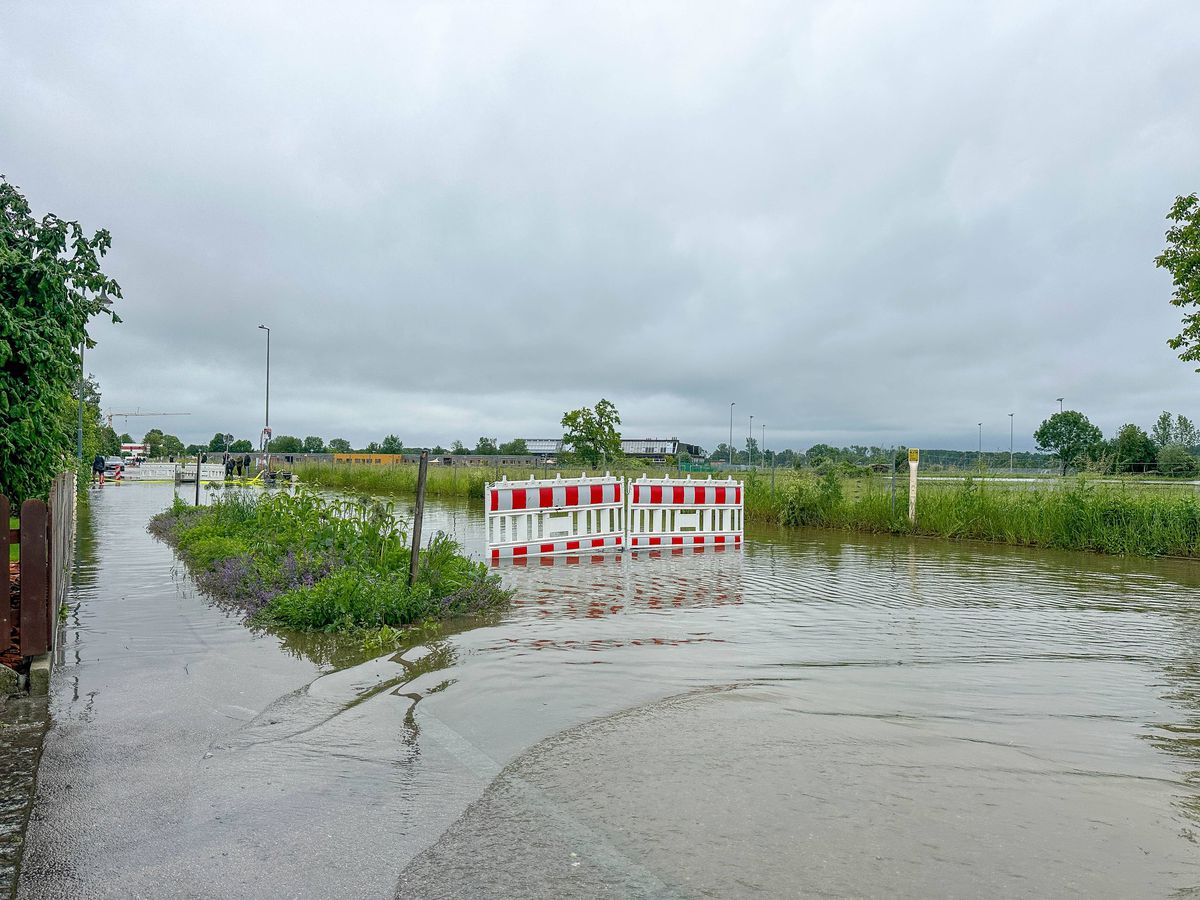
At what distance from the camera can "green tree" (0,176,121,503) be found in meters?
7.57

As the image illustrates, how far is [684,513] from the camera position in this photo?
18.2 m

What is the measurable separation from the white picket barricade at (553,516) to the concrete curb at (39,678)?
8205 millimetres

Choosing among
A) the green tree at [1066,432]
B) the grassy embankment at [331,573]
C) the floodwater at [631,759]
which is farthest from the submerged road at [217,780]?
the green tree at [1066,432]

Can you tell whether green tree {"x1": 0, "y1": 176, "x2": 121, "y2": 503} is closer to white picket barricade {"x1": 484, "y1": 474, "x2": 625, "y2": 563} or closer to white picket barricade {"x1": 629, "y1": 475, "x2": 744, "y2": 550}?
white picket barricade {"x1": 484, "y1": 474, "x2": 625, "y2": 563}

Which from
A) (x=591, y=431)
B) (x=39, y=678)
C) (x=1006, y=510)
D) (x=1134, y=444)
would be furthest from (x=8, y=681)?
(x=1134, y=444)

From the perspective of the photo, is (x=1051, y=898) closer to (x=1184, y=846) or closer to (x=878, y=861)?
(x=878, y=861)

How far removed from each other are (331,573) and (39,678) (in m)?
3.52

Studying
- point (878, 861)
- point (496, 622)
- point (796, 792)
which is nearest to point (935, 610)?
point (496, 622)

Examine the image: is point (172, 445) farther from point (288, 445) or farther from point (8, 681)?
point (8, 681)

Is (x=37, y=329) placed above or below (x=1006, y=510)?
above

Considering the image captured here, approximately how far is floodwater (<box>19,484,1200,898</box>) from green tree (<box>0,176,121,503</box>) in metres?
1.78

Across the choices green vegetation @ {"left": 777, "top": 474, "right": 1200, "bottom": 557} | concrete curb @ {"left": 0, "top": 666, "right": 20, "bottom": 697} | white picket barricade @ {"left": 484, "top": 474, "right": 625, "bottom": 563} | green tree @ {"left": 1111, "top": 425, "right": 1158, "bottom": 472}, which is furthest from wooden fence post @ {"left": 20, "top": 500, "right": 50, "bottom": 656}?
green tree @ {"left": 1111, "top": 425, "right": 1158, "bottom": 472}

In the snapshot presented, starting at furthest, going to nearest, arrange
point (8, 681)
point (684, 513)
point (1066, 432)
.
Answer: point (1066, 432) < point (684, 513) < point (8, 681)

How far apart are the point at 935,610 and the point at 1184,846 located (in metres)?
6.30
